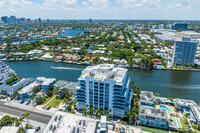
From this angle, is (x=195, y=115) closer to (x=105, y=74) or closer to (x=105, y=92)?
(x=105, y=92)

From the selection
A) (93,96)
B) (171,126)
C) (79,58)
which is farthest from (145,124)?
(79,58)

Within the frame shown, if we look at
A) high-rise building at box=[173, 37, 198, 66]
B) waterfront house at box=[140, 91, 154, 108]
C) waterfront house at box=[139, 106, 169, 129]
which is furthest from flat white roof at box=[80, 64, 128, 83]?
high-rise building at box=[173, 37, 198, 66]

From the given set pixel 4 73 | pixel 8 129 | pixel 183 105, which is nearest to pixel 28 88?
pixel 4 73

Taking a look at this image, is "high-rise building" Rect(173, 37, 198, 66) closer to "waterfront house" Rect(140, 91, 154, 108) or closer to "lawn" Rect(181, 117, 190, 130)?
"waterfront house" Rect(140, 91, 154, 108)

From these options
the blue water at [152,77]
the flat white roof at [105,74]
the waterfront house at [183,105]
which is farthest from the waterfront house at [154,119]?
the blue water at [152,77]

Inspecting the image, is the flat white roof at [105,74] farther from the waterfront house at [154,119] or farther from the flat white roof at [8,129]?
the flat white roof at [8,129]

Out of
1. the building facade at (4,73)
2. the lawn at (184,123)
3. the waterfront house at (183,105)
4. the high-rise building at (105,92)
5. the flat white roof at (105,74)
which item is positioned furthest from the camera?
the building facade at (4,73)
